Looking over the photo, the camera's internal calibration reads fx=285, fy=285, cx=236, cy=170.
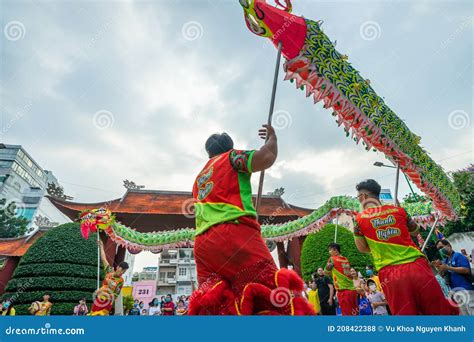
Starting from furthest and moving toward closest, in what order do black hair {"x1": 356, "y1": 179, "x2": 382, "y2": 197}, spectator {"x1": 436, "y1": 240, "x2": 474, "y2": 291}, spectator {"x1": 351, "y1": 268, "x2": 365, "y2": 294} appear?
1. spectator {"x1": 351, "y1": 268, "x2": 365, "y2": 294}
2. spectator {"x1": 436, "y1": 240, "x2": 474, "y2": 291}
3. black hair {"x1": 356, "y1": 179, "x2": 382, "y2": 197}

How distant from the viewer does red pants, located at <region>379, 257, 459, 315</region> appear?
2143 mm

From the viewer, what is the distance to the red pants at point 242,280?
1550mm

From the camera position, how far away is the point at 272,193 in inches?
709

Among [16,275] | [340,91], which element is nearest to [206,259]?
[340,91]

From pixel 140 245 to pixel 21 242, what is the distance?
9.26m

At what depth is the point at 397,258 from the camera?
243 cm

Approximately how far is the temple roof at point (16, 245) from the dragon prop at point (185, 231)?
696 centimetres

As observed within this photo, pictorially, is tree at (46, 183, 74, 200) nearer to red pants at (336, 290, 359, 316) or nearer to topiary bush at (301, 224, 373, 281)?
topiary bush at (301, 224, 373, 281)

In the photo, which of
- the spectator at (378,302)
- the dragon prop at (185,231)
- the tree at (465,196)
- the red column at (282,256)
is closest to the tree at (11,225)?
the dragon prop at (185,231)

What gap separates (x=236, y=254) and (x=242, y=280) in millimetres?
148

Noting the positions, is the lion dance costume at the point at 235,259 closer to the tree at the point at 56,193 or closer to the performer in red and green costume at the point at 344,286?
the performer in red and green costume at the point at 344,286

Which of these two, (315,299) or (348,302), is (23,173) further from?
(348,302)

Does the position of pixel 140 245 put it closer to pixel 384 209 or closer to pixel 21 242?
pixel 384 209

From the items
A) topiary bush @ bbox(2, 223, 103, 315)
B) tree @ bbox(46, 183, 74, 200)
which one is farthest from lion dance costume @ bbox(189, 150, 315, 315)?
tree @ bbox(46, 183, 74, 200)
